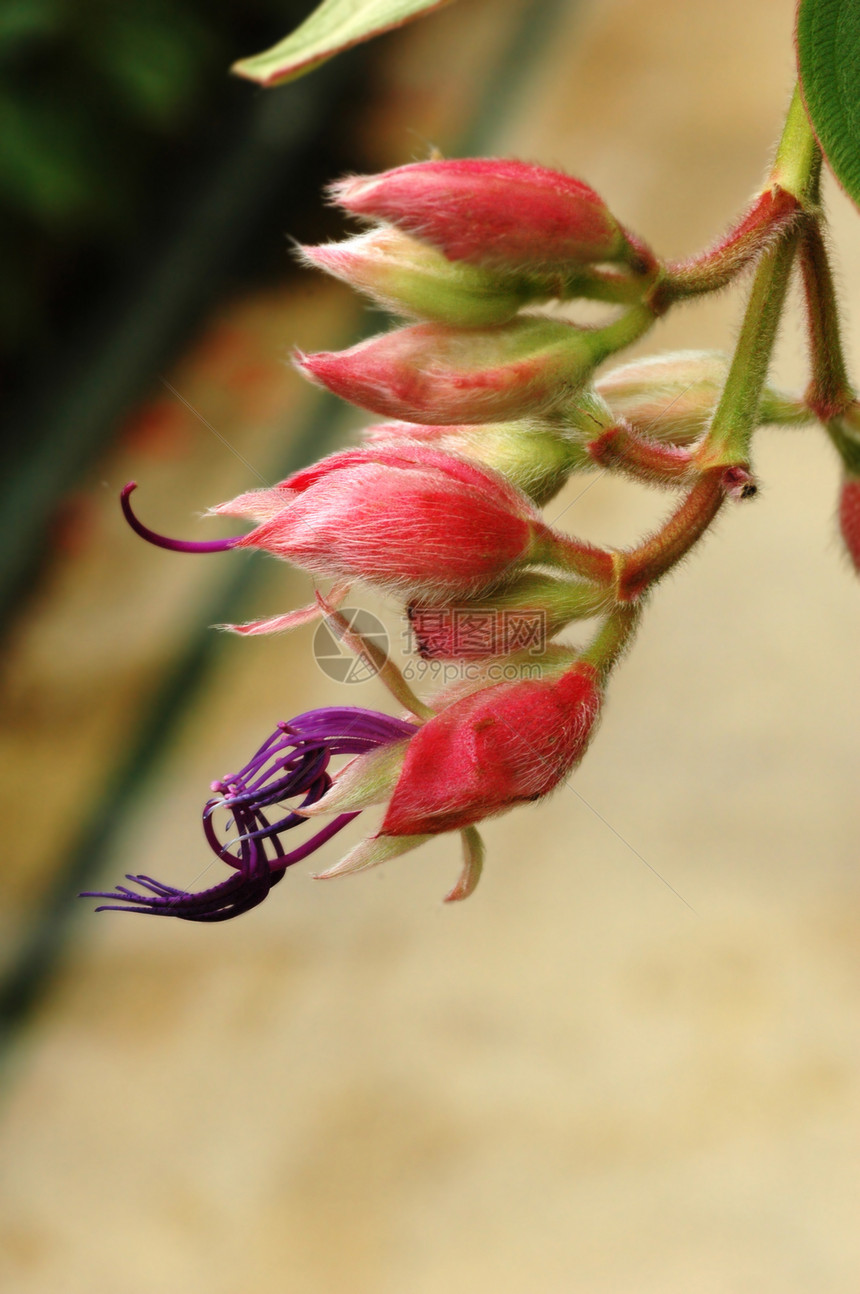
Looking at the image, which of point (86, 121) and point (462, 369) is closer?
point (462, 369)

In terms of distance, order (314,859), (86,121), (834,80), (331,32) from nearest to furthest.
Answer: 1. (834,80)
2. (331,32)
3. (314,859)
4. (86,121)

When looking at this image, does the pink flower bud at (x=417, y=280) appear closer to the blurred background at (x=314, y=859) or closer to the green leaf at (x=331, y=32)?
the green leaf at (x=331, y=32)

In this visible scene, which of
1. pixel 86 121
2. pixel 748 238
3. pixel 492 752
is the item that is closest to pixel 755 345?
pixel 748 238

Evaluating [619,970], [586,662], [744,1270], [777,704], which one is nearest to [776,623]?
[777,704]

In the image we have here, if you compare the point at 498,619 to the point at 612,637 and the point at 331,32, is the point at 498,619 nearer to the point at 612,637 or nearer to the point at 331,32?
the point at 612,637

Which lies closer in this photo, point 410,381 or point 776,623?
point 410,381

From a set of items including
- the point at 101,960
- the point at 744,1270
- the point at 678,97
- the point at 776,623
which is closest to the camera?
the point at 744,1270

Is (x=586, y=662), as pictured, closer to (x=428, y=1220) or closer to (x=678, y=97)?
(x=428, y=1220)
